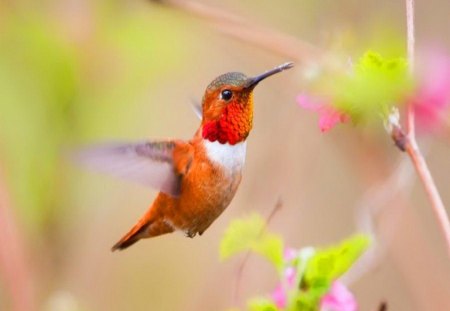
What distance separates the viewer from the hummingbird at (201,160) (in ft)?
6.46

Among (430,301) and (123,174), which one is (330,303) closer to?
(123,174)

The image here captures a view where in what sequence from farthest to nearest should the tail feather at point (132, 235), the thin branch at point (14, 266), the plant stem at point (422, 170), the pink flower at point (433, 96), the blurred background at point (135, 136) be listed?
the blurred background at point (135, 136) → the thin branch at point (14, 266) → the pink flower at point (433, 96) → the tail feather at point (132, 235) → the plant stem at point (422, 170)

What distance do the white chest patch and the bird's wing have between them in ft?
0.26

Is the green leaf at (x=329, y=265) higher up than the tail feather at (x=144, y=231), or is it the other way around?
the green leaf at (x=329, y=265)

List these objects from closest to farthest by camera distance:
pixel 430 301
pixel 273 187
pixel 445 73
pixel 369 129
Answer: pixel 445 73 → pixel 430 301 → pixel 369 129 → pixel 273 187

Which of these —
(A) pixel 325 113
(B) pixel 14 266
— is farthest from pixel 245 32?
(B) pixel 14 266

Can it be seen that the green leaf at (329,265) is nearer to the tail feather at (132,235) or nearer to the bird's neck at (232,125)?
the bird's neck at (232,125)

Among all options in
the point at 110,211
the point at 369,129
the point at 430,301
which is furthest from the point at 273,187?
the point at 110,211

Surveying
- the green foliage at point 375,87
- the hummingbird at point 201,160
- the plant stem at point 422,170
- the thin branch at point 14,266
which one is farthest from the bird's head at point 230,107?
the thin branch at point 14,266

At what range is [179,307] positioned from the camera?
4137 millimetres

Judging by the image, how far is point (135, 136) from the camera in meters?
4.37

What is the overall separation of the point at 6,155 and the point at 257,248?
5.94ft

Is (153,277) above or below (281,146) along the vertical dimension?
below

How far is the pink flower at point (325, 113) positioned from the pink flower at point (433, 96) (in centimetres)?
51
